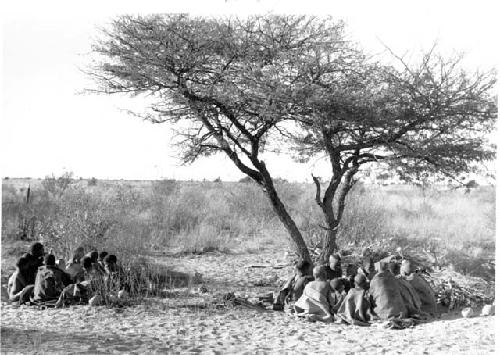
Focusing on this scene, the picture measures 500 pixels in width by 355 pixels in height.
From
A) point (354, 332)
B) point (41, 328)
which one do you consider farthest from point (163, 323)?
point (354, 332)

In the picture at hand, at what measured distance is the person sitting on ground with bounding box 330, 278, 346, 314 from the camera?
7.27 metres

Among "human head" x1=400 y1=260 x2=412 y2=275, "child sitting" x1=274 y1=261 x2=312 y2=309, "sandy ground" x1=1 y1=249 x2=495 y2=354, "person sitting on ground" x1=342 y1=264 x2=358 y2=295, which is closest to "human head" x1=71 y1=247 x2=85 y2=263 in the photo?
"sandy ground" x1=1 y1=249 x2=495 y2=354

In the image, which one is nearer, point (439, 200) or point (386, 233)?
point (386, 233)

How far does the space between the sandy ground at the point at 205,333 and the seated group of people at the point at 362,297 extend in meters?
0.21

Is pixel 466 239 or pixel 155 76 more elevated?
pixel 155 76

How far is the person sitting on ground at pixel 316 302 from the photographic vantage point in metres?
7.18

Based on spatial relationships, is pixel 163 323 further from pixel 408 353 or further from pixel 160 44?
pixel 160 44

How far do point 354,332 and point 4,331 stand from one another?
376 cm

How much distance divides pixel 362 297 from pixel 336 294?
0.38m

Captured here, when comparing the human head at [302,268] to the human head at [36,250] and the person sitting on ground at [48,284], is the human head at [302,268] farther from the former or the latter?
the human head at [36,250]

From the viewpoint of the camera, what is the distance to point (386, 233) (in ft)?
46.4

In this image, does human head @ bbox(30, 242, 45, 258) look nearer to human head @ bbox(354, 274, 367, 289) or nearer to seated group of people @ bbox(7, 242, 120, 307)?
seated group of people @ bbox(7, 242, 120, 307)

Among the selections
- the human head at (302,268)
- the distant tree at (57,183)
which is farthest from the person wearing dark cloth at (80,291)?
the distant tree at (57,183)

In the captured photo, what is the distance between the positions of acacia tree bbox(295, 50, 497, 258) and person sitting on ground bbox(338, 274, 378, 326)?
2521 millimetres
